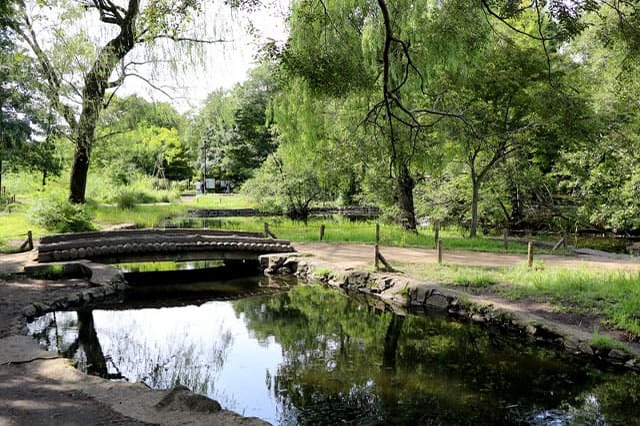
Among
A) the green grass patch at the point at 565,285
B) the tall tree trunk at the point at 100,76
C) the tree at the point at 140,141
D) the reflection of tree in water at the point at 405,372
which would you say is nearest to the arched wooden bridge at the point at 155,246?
the tall tree trunk at the point at 100,76

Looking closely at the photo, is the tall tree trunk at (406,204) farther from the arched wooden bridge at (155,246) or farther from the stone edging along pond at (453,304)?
the stone edging along pond at (453,304)

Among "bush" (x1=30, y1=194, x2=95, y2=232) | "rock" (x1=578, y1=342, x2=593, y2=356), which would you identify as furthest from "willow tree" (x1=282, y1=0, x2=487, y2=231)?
"bush" (x1=30, y1=194, x2=95, y2=232)

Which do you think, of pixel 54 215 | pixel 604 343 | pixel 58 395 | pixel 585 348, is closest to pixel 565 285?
pixel 585 348

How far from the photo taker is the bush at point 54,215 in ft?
55.9

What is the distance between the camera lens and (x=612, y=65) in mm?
19859

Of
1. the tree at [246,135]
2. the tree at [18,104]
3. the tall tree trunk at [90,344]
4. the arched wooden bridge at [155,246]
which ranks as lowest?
the tall tree trunk at [90,344]

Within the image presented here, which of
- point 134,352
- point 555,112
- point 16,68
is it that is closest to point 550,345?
point 134,352

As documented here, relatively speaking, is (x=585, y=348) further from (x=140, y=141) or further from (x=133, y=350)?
(x=140, y=141)

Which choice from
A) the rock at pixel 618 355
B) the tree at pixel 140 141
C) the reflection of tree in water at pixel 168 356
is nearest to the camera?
the reflection of tree in water at pixel 168 356

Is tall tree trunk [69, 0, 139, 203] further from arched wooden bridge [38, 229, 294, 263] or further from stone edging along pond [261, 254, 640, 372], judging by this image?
stone edging along pond [261, 254, 640, 372]

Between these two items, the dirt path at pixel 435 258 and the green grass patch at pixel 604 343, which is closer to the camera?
the green grass patch at pixel 604 343

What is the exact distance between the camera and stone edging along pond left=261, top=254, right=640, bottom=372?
7785mm

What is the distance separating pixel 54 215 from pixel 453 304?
44.2ft

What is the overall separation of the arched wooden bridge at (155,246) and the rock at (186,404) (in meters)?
9.61
